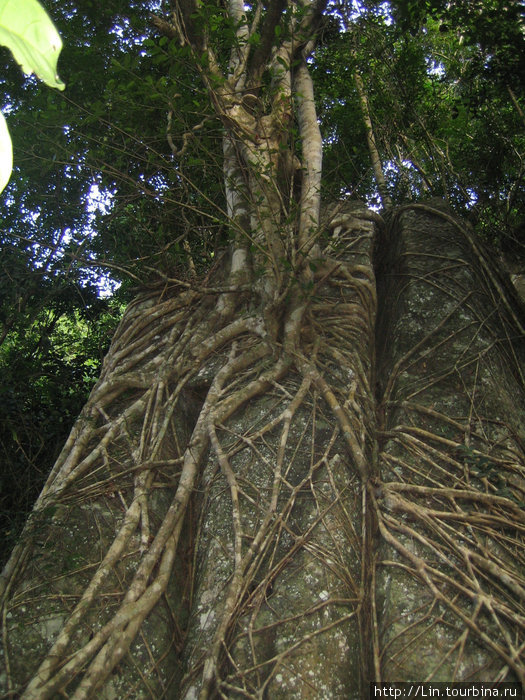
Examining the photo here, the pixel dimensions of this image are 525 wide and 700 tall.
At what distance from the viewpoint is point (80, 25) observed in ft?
15.8

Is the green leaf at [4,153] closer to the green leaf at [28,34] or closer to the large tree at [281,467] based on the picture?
the green leaf at [28,34]

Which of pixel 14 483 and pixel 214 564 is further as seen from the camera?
pixel 14 483

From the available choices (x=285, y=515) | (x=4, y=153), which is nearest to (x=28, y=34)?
(x=4, y=153)

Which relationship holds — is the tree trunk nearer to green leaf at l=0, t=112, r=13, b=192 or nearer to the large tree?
the large tree

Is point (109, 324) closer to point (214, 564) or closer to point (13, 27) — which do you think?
A: point (214, 564)

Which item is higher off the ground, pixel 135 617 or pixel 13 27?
pixel 13 27

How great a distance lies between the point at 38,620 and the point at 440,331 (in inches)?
106

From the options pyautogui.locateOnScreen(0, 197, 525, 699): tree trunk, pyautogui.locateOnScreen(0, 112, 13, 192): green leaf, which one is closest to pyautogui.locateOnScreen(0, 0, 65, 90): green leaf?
pyautogui.locateOnScreen(0, 112, 13, 192): green leaf

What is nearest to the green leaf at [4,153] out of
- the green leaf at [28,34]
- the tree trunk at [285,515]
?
the green leaf at [28,34]

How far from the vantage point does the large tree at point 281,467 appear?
1.89m

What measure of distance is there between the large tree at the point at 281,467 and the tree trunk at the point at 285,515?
0.4 inches

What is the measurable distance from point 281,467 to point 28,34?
2.16m

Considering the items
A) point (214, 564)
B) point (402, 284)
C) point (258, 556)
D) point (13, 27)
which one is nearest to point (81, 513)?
point (214, 564)

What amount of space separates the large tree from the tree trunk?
1cm
